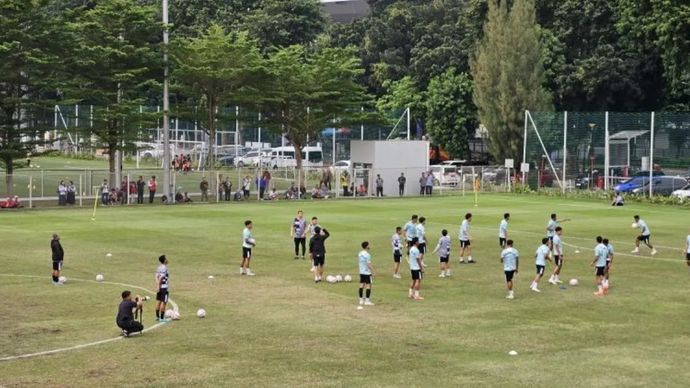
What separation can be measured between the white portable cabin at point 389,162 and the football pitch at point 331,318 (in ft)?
80.7

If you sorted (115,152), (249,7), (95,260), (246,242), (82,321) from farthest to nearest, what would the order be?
1. (249,7)
2. (115,152)
3. (95,260)
4. (246,242)
5. (82,321)

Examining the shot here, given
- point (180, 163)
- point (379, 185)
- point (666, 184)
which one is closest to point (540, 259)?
point (666, 184)

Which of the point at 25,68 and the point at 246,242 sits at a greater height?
the point at 25,68

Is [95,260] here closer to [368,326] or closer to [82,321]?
[82,321]

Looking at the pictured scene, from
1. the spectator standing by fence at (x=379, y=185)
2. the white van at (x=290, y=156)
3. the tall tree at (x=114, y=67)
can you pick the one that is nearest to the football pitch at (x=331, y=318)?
the tall tree at (x=114, y=67)

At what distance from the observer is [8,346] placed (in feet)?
71.1

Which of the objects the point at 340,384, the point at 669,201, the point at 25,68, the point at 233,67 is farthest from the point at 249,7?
the point at 340,384

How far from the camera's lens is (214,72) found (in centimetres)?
6619

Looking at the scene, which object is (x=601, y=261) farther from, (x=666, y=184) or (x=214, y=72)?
(x=214, y=72)

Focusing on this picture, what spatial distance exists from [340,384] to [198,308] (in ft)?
28.6

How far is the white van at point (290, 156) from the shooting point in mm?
92188

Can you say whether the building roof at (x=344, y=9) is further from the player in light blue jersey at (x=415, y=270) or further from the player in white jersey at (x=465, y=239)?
the player in light blue jersey at (x=415, y=270)

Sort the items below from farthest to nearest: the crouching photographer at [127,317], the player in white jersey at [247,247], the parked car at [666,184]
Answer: the parked car at [666,184] < the player in white jersey at [247,247] < the crouching photographer at [127,317]

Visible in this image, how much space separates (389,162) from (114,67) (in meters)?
20.2
